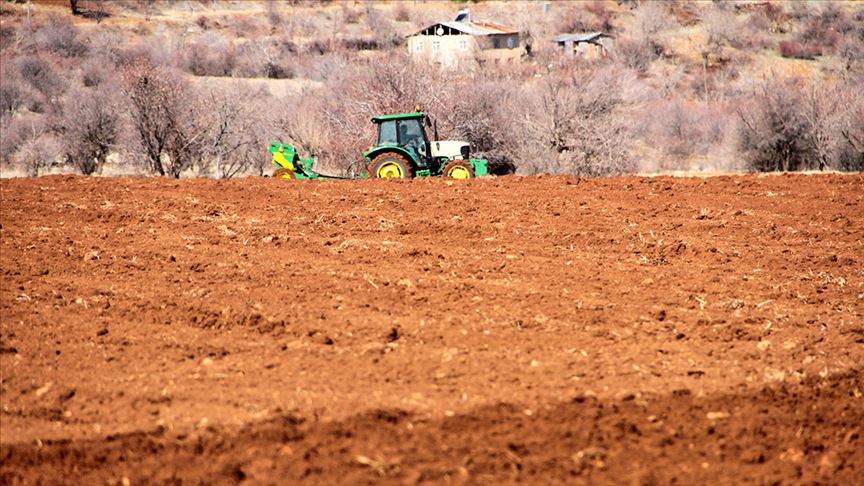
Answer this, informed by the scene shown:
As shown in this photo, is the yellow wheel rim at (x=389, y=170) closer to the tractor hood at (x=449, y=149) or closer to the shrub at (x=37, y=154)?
the tractor hood at (x=449, y=149)

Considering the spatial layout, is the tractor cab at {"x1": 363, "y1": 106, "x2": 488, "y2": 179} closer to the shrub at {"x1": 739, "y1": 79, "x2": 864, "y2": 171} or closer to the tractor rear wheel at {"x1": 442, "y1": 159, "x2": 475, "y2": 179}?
the tractor rear wheel at {"x1": 442, "y1": 159, "x2": 475, "y2": 179}

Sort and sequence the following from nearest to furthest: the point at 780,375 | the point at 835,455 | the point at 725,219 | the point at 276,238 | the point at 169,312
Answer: the point at 835,455
the point at 780,375
the point at 169,312
the point at 276,238
the point at 725,219

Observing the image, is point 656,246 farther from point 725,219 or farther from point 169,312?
point 169,312

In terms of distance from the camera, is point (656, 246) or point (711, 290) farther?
point (656, 246)

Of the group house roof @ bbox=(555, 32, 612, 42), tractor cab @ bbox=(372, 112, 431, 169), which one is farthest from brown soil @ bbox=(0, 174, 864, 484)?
house roof @ bbox=(555, 32, 612, 42)

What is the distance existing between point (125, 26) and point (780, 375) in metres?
60.4

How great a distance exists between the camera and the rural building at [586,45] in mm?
57969

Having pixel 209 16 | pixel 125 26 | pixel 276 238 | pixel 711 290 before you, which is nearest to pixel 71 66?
pixel 125 26

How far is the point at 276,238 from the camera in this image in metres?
10.6

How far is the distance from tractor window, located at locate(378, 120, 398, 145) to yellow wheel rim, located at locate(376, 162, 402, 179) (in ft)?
2.00

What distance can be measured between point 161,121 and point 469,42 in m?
31.7

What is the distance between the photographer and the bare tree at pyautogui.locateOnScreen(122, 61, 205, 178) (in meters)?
27.5

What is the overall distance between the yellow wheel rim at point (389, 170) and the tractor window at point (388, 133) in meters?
0.61

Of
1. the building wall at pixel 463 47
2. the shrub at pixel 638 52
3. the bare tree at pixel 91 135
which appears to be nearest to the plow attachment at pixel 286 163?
the bare tree at pixel 91 135
